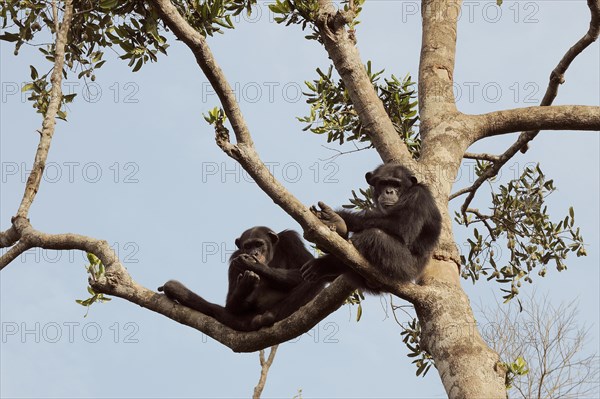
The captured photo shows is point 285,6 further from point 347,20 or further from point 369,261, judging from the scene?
point 369,261

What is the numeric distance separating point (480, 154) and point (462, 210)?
1.05m

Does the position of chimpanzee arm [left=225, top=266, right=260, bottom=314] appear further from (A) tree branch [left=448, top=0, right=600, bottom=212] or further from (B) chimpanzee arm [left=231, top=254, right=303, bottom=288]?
(A) tree branch [left=448, top=0, right=600, bottom=212]

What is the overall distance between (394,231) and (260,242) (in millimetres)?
2230

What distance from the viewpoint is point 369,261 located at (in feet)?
20.2

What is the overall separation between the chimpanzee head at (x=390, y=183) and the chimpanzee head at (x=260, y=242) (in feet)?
5.63

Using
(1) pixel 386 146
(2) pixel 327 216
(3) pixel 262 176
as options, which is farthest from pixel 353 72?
(3) pixel 262 176

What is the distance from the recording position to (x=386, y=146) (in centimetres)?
758

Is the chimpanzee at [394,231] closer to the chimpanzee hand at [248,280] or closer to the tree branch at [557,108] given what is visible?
the tree branch at [557,108]

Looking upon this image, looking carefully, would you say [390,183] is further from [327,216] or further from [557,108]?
[557,108]

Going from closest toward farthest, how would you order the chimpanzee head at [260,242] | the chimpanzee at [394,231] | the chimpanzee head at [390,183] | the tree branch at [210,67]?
the tree branch at [210,67] → the chimpanzee at [394,231] → the chimpanzee head at [390,183] → the chimpanzee head at [260,242]

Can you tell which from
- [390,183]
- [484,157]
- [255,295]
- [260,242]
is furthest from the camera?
[484,157]

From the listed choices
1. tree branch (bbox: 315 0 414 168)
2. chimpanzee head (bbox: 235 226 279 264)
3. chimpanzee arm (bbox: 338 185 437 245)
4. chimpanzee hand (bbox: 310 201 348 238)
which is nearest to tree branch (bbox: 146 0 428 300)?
chimpanzee hand (bbox: 310 201 348 238)

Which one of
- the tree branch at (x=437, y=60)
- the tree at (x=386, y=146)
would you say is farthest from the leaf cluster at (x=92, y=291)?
the tree branch at (x=437, y=60)

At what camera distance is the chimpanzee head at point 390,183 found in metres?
6.99
